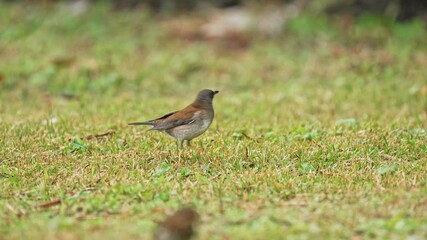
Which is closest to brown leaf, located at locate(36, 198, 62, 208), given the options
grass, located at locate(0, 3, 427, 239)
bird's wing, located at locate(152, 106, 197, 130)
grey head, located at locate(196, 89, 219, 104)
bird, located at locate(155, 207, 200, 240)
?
grass, located at locate(0, 3, 427, 239)

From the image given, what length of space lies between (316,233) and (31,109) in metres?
6.42

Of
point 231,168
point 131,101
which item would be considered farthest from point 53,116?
point 231,168

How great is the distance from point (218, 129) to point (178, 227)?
13.5ft

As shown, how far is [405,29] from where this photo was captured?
14.6 m

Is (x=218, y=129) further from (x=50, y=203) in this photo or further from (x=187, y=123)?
(x=50, y=203)

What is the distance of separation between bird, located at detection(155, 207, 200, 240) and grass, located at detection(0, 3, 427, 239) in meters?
0.32

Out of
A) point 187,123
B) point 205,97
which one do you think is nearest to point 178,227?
point 187,123

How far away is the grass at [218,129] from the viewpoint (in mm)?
5504

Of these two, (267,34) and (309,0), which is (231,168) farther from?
(309,0)

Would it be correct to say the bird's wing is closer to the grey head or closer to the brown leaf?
the grey head

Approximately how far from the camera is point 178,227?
4602 millimetres

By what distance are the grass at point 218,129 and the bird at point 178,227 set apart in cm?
32

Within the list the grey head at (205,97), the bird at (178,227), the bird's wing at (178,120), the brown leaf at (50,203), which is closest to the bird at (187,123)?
the bird's wing at (178,120)

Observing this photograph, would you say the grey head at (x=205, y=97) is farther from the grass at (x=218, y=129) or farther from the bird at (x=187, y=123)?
the grass at (x=218, y=129)
